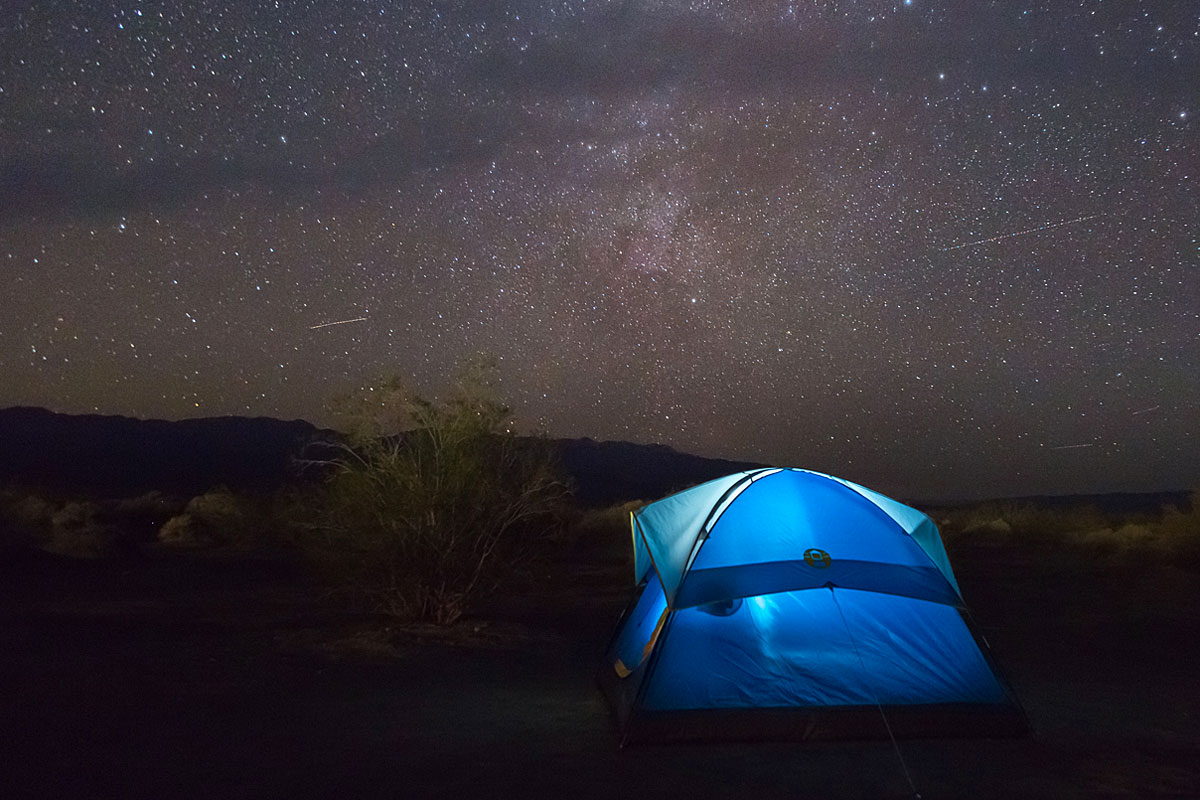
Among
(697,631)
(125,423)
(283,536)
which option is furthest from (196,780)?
(125,423)

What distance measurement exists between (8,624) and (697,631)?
37.8 ft

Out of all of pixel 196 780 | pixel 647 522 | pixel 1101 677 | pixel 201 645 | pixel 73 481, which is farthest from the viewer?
pixel 73 481

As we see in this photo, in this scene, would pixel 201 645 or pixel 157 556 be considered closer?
pixel 201 645

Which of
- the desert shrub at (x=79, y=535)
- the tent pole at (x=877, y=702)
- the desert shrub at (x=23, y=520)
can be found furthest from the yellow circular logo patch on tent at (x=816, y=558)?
the desert shrub at (x=23, y=520)

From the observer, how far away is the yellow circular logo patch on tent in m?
8.23

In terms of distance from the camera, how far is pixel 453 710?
953 cm

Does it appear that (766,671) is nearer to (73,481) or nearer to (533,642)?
(533,642)

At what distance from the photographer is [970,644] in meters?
8.77

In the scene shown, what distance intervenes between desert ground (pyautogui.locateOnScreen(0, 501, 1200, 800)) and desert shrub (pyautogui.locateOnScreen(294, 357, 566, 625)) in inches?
31.7

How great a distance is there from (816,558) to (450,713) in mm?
3830

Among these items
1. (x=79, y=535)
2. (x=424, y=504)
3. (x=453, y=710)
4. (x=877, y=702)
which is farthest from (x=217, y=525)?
(x=877, y=702)

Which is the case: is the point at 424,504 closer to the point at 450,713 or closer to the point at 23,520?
the point at 450,713

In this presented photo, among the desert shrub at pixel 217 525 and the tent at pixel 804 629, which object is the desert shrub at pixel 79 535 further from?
the tent at pixel 804 629

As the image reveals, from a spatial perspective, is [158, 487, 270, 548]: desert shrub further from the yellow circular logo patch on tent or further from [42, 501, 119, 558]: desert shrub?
the yellow circular logo patch on tent
